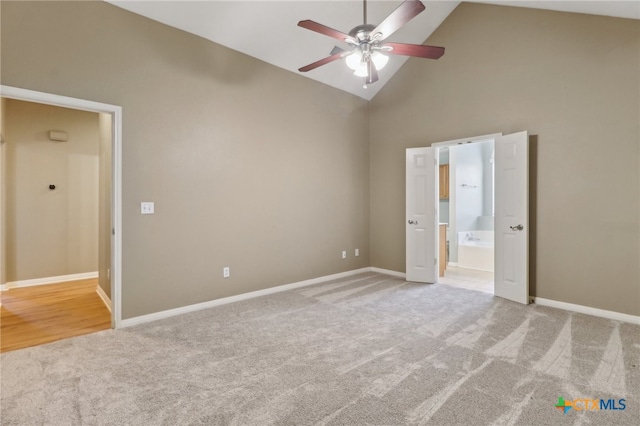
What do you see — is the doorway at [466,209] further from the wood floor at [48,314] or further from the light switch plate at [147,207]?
the wood floor at [48,314]

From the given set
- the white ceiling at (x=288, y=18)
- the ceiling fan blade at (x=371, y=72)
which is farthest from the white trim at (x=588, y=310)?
the ceiling fan blade at (x=371, y=72)

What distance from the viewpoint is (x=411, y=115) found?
208 inches

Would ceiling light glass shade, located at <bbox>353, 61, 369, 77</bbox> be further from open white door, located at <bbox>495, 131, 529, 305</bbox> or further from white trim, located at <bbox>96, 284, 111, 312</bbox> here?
white trim, located at <bbox>96, 284, 111, 312</bbox>

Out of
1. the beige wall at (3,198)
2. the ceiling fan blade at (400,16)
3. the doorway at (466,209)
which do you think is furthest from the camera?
the doorway at (466,209)

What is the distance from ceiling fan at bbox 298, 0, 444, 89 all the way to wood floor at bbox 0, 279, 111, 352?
143 inches

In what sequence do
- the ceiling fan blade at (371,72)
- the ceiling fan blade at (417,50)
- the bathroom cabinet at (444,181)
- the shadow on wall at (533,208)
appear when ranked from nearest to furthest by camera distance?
1. the ceiling fan blade at (417,50)
2. the ceiling fan blade at (371,72)
3. the shadow on wall at (533,208)
4. the bathroom cabinet at (444,181)

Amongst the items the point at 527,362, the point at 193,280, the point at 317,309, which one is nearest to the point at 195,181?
the point at 193,280

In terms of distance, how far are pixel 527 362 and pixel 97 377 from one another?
3.27 m

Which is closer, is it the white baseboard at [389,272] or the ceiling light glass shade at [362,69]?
the ceiling light glass shade at [362,69]

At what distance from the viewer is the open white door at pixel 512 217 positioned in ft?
13.0

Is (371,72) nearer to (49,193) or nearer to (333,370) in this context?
(333,370)

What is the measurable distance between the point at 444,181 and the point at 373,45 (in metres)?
4.70

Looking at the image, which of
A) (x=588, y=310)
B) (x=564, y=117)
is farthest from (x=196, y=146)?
(x=588, y=310)

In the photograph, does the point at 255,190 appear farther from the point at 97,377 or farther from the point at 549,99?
the point at 549,99
